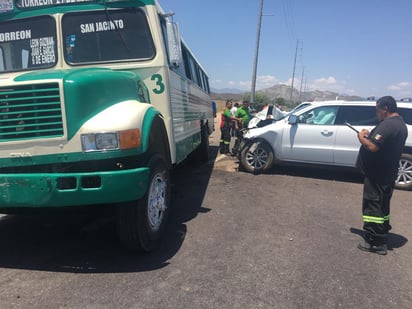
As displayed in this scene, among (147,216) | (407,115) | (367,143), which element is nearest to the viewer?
(147,216)

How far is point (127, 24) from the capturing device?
13.6 ft

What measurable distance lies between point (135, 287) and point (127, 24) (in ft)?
9.90

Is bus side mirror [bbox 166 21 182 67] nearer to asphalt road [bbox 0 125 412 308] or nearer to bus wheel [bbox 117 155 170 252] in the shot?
bus wheel [bbox 117 155 170 252]

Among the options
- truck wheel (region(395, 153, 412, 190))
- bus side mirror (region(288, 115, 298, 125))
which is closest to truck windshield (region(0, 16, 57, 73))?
bus side mirror (region(288, 115, 298, 125))

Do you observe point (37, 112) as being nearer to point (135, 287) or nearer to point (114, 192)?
point (114, 192)

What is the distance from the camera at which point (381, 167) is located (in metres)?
3.91

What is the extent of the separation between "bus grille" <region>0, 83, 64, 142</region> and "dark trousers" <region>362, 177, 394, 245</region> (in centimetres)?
348

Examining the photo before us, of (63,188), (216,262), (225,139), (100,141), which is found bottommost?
(216,262)

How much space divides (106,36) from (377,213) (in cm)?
388

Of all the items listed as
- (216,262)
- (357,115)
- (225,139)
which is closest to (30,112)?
(216,262)

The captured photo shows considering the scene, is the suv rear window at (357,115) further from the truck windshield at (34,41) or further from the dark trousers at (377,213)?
the truck windshield at (34,41)

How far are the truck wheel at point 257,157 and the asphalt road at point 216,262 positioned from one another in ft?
7.53

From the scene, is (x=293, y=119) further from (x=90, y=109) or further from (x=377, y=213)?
(x=90, y=109)

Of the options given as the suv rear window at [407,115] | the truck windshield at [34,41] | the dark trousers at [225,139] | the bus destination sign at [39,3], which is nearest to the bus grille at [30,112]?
the truck windshield at [34,41]
